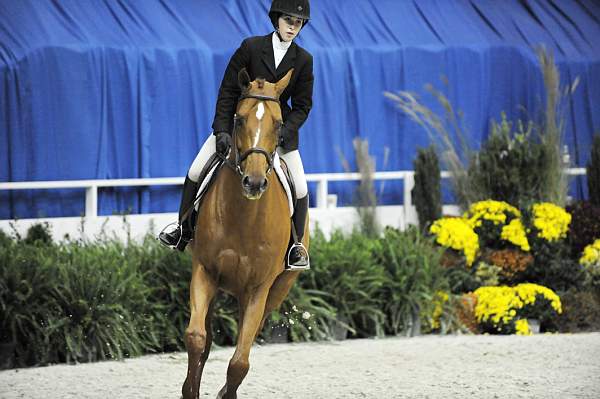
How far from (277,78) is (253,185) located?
1.20 m

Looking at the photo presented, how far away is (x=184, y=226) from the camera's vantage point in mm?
7168

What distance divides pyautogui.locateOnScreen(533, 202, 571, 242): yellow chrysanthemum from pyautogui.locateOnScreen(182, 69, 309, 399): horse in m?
5.59

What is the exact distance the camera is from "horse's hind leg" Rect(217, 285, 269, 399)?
654 cm

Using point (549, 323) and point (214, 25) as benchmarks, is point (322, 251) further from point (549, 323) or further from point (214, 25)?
point (214, 25)

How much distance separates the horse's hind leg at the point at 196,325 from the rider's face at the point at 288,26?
5.02 ft

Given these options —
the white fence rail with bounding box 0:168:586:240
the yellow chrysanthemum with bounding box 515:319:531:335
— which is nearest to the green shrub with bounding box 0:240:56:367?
the white fence rail with bounding box 0:168:586:240

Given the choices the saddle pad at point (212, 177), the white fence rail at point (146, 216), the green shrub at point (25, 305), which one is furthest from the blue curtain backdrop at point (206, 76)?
the saddle pad at point (212, 177)

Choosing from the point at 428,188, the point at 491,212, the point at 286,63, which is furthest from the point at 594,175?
the point at 286,63

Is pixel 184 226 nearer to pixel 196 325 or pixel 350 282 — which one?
pixel 196 325

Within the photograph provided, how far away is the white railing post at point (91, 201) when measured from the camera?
11.8m

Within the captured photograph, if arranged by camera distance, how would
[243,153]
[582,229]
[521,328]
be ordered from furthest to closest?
[582,229] → [521,328] → [243,153]

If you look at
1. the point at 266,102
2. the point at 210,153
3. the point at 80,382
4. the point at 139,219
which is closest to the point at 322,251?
the point at 139,219

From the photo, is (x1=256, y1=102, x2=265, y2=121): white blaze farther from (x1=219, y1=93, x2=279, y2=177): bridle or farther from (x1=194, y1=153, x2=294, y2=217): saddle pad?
(x1=194, y1=153, x2=294, y2=217): saddle pad

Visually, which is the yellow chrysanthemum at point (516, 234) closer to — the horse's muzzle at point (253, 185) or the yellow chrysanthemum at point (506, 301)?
the yellow chrysanthemum at point (506, 301)
